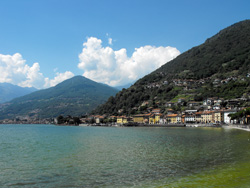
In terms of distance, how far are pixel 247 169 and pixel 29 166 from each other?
16364 millimetres

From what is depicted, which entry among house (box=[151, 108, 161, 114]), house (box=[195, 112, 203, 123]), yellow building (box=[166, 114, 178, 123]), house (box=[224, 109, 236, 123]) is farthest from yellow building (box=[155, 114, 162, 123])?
house (box=[224, 109, 236, 123])

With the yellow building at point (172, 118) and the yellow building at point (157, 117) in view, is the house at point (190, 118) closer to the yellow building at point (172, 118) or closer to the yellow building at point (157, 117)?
the yellow building at point (172, 118)

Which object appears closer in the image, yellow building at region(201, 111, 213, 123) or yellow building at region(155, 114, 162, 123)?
yellow building at region(201, 111, 213, 123)

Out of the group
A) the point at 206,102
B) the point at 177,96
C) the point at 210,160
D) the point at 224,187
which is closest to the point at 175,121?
the point at 206,102

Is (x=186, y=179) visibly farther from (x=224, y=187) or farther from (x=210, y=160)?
(x=210, y=160)

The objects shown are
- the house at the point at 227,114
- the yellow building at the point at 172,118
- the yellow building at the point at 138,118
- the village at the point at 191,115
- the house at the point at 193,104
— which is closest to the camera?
the house at the point at 227,114

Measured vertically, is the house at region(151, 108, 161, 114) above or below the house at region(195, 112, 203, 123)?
above

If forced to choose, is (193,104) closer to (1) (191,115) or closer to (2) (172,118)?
(1) (191,115)

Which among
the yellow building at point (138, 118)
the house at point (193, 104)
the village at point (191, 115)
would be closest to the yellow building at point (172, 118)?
the village at point (191, 115)

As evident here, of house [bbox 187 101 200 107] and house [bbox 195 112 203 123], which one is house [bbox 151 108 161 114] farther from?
house [bbox 195 112 203 123]

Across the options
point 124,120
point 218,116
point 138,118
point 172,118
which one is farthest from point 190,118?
point 124,120

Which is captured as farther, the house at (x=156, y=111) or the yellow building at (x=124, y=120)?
the yellow building at (x=124, y=120)

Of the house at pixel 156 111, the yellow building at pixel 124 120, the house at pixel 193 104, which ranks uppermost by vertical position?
the house at pixel 193 104

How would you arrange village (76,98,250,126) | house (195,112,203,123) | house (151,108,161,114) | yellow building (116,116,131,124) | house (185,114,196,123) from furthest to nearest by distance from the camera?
yellow building (116,116,131,124), house (151,108,161,114), house (185,114,196,123), house (195,112,203,123), village (76,98,250,126)
